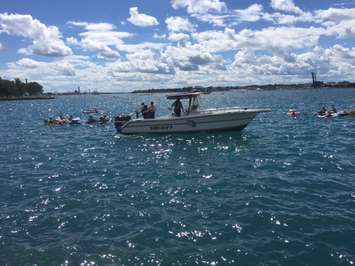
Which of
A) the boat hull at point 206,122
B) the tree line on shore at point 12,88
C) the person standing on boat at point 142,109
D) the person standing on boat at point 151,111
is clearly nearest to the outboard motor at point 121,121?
the person standing on boat at point 142,109

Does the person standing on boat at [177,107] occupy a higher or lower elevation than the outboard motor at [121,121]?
higher

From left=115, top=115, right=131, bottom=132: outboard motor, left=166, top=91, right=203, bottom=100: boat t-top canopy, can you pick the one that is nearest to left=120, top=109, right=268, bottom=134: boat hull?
left=166, top=91, right=203, bottom=100: boat t-top canopy

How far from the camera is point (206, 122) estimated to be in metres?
31.6

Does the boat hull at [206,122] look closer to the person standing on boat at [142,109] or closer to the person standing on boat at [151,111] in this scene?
the person standing on boat at [151,111]

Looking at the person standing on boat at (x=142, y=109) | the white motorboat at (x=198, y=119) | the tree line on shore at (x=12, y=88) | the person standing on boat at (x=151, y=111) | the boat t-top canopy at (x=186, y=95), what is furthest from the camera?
the tree line on shore at (x=12, y=88)

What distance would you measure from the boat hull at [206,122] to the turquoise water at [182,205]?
4.39m

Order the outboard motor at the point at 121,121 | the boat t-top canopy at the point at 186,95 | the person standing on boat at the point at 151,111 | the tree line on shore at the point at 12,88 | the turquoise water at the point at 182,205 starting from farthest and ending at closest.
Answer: the tree line on shore at the point at 12,88 → the outboard motor at the point at 121,121 → the person standing on boat at the point at 151,111 → the boat t-top canopy at the point at 186,95 → the turquoise water at the point at 182,205

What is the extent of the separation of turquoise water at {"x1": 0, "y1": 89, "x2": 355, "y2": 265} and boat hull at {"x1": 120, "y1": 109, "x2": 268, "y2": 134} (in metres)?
4.39

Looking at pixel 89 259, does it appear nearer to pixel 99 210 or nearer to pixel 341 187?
pixel 99 210

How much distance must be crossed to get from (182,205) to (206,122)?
17382 mm

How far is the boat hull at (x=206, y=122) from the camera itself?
103 ft

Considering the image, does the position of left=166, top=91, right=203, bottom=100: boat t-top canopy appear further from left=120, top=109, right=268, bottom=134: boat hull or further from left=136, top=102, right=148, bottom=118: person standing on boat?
left=136, top=102, right=148, bottom=118: person standing on boat

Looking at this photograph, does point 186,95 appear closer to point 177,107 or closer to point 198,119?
point 177,107

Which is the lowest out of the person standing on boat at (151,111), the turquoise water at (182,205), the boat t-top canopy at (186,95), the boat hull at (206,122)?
the turquoise water at (182,205)
